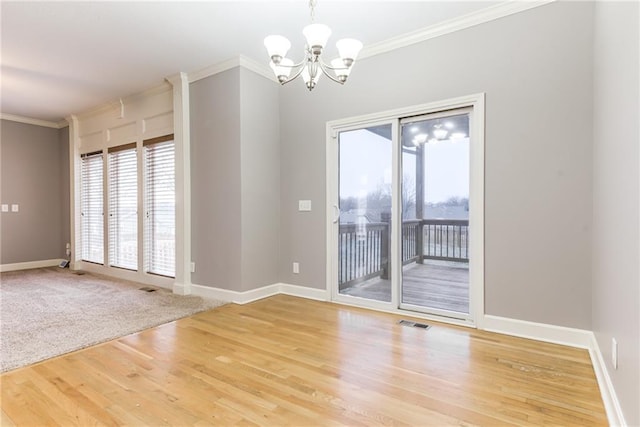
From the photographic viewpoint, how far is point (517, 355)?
2438mm

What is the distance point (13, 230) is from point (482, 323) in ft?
25.1

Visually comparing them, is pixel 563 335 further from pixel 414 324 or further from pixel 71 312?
pixel 71 312

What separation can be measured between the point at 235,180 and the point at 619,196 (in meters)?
3.30

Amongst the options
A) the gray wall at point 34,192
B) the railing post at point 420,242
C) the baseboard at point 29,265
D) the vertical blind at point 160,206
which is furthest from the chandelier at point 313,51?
the baseboard at point 29,265

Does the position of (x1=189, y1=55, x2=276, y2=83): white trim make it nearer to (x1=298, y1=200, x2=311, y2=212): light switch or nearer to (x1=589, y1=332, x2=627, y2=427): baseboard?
(x1=298, y1=200, x2=311, y2=212): light switch

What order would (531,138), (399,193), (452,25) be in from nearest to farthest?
(531,138) → (452,25) → (399,193)

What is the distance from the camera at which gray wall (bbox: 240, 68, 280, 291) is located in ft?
12.7

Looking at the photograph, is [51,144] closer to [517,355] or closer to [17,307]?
[17,307]

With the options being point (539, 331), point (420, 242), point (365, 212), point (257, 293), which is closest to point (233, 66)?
point (365, 212)

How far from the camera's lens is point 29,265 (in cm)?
626

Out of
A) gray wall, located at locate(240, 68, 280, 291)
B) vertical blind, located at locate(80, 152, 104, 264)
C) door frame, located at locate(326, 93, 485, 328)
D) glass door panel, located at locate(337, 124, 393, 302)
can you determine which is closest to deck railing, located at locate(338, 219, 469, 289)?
glass door panel, located at locate(337, 124, 393, 302)

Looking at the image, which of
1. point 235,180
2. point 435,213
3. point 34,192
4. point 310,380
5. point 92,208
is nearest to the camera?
point 310,380

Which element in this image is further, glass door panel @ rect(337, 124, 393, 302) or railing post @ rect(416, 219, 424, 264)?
glass door panel @ rect(337, 124, 393, 302)

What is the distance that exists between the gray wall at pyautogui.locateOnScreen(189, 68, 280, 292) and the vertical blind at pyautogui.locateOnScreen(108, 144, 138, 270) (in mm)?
1440
